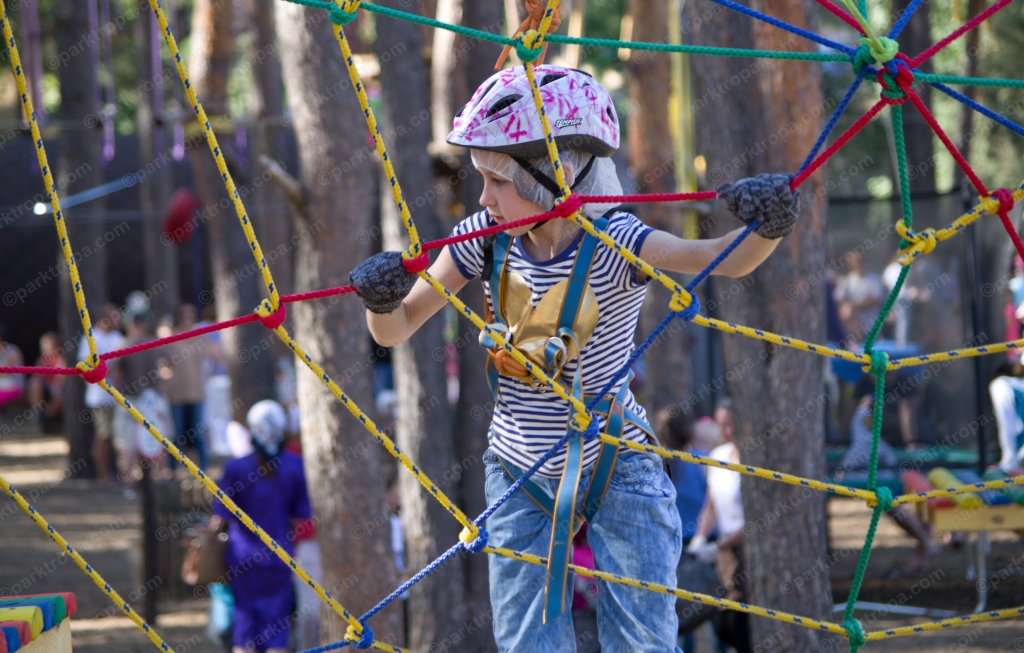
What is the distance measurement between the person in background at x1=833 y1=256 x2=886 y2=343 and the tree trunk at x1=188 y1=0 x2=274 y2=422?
14.9 ft

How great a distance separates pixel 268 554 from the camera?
4969 mm

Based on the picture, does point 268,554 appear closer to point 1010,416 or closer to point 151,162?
point 1010,416

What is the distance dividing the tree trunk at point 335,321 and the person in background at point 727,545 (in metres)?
1.47

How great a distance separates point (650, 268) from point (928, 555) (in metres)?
5.26

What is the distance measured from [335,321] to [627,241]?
7.89 ft

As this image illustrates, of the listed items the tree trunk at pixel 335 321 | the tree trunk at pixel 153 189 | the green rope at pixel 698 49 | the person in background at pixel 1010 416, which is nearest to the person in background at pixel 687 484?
the tree trunk at pixel 335 321

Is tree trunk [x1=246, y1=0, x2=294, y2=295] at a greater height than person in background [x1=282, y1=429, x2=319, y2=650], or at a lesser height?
greater

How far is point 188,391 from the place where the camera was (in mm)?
9648

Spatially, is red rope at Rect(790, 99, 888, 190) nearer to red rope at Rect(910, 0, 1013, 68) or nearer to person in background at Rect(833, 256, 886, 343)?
red rope at Rect(910, 0, 1013, 68)

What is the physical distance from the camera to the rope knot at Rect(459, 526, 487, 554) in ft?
7.10

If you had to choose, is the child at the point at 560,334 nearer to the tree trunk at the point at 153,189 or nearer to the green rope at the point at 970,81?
the green rope at the point at 970,81

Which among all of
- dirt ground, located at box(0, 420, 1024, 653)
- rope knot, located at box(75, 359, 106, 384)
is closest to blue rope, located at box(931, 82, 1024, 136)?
rope knot, located at box(75, 359, 106, 384)

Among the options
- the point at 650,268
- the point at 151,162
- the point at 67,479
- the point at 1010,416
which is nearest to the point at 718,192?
the point at 650,268

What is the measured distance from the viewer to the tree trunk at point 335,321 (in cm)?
429
